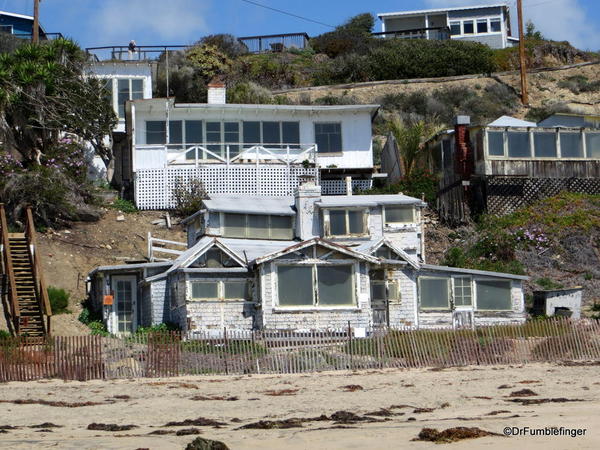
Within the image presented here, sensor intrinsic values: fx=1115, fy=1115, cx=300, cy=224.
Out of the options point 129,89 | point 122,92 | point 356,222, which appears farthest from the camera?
point 129,89

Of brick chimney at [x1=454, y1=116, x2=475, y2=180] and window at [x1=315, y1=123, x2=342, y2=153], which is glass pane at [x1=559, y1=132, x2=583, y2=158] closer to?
brick chimney at [x1=454, y1=116, x2=475, y2=180]

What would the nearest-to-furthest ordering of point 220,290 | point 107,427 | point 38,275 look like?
point 107,427, point 220,290, point 38,275

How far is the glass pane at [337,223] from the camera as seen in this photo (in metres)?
38.6

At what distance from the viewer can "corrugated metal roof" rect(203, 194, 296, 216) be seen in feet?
124

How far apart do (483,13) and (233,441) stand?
76.8 meters

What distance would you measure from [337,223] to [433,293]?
5.12 m

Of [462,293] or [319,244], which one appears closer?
[319,244]

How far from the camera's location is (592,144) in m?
45.8

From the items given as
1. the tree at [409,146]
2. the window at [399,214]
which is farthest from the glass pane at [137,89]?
the window at [399,214]

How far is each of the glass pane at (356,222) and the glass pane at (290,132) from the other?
31.2ft

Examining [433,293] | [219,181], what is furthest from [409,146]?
[433,293]

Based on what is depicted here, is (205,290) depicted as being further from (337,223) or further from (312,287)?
(337,223)

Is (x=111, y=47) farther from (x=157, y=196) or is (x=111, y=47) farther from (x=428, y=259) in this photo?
(x=428, y=259)

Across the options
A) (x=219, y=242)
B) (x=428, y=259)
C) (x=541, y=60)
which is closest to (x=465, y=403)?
(x=219, y=242)
